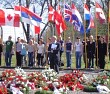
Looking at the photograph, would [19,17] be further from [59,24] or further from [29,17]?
[59,24]

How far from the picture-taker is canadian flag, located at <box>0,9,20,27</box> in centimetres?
2339

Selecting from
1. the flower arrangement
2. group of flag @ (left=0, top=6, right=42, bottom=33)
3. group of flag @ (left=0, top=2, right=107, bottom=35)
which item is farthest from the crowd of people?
the flower arrangement

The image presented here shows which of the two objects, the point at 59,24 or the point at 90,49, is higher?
the point at 59,24

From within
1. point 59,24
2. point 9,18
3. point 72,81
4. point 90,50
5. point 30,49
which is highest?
point 9,18

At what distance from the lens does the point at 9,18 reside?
76.7ft

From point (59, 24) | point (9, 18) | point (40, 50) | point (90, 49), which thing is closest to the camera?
point (90, 49)

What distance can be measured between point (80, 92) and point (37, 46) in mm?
10414

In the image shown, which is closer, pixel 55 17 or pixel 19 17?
pixel 55 17

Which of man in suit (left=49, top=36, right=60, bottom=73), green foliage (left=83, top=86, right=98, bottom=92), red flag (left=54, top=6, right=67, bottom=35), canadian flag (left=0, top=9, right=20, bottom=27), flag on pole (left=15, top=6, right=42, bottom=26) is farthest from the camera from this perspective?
canadian flag (left=0, top=9, right=20, bottom=27)

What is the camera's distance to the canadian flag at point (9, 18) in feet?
76.7

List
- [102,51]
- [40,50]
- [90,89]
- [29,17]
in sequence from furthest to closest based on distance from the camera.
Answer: [29,17]
[40,50]
[102,51]
[90,89]

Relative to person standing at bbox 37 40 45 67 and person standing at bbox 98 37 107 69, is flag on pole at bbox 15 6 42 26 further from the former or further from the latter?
person standing at bbox 98 37 107 69

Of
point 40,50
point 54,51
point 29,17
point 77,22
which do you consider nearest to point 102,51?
point 77,22

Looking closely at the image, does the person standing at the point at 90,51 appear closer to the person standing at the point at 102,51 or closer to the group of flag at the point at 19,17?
the person standing at the point at 102,51
